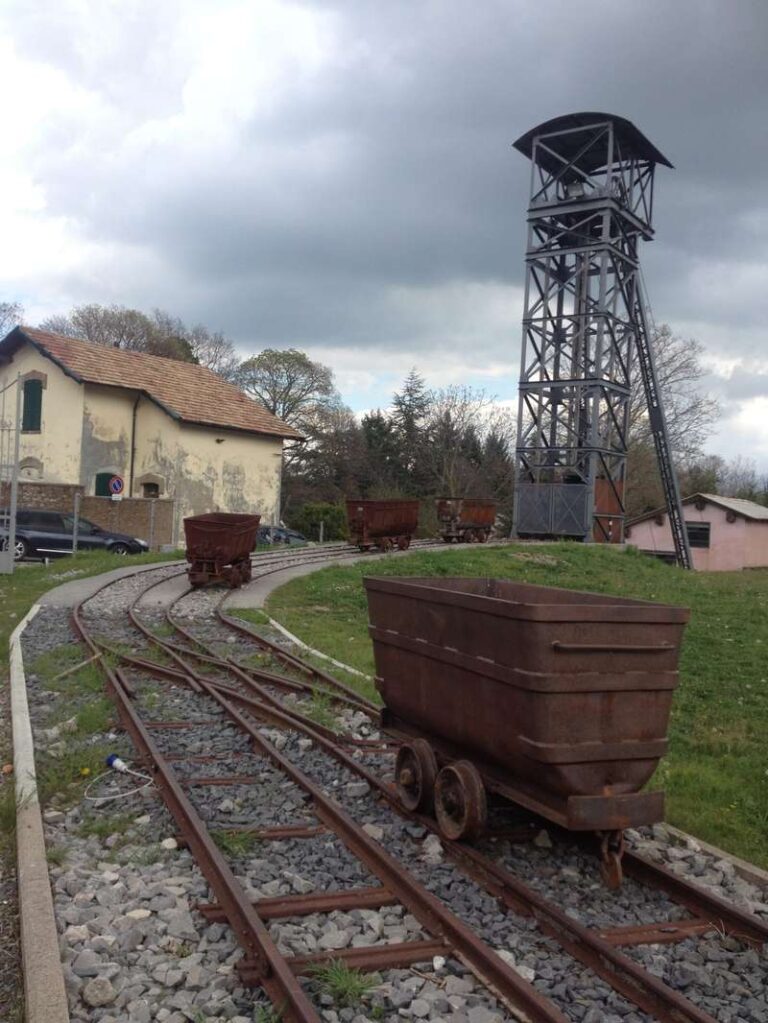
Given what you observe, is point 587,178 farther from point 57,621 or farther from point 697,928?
point 697,928

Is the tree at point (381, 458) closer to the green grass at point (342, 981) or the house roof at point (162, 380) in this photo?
the house roof at point (162, 380)

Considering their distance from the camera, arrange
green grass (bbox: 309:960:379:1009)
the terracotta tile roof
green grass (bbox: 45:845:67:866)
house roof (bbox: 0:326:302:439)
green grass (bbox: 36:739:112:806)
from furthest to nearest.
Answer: the terracotta tile roof
house roof (bbox: 0:326:302:439)
green grass (bbox: 36:739:112:806)
green grass (bbox: 45:845:67:866)
green grass (bbox: 309:960:379:1009)

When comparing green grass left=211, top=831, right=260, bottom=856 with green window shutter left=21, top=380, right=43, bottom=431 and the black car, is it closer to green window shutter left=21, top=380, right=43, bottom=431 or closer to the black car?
the black car

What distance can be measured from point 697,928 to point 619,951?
2.07ft

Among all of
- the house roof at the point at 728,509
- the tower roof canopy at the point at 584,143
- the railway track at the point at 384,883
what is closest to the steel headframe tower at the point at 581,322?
the tower roof canopy at the point at 584,143

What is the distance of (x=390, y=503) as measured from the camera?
27.9 metres

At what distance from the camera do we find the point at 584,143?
116 ft

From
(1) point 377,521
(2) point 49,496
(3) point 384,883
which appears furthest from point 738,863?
(2) point 49,496

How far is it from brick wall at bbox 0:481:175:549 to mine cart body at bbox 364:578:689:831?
1130 inches

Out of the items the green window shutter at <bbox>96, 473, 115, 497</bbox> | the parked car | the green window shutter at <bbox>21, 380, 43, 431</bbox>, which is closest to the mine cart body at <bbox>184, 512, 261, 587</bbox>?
the parked car

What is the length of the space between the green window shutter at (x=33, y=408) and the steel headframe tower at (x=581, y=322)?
1892 centimetres

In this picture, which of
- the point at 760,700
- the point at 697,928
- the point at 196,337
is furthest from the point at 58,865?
the point at 196,337

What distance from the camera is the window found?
154ft

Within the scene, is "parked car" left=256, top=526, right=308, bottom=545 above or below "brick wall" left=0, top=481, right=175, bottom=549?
below
